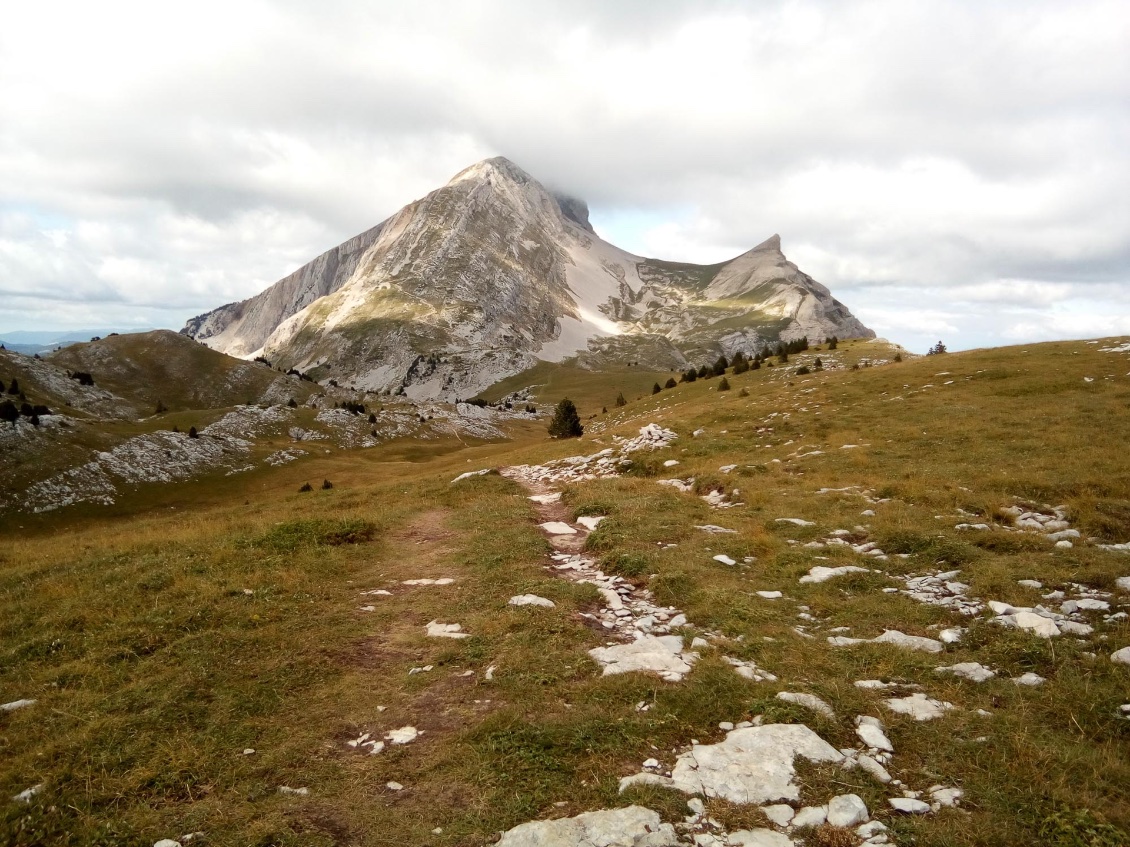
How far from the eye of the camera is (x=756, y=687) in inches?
359

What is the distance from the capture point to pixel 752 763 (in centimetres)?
732

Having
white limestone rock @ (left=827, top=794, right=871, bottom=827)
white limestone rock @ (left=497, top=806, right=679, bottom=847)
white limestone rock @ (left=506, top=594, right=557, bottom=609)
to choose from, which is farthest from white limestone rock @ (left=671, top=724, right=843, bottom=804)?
white limestone rock @ (left=506, top=594, right=557, bottom=609)

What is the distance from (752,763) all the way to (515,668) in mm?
4457

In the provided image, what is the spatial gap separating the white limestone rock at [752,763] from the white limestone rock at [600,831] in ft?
2.63

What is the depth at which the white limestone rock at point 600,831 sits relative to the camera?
20.0ft

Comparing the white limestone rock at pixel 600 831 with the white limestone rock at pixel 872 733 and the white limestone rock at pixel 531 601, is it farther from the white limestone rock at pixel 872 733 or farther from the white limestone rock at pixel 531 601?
the white limestone rock at pixel 531 601

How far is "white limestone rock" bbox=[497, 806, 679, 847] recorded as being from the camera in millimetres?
6094

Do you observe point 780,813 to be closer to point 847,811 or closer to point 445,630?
point 847,811

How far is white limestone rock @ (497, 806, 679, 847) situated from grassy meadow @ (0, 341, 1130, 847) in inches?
10.4

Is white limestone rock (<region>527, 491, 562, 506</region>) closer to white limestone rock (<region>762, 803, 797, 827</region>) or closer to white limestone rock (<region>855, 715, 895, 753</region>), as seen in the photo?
white limestone rock (<region>855, 715, 895, 753</region>)

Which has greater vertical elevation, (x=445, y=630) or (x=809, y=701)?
(x=809, y=701)

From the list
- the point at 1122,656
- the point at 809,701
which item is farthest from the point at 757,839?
the point at 1122,656

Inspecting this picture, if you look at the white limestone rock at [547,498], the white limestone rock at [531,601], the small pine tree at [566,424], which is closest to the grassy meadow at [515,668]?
the white limestone rock at [531,601]

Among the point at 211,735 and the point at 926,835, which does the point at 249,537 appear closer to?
the point at 211,735
